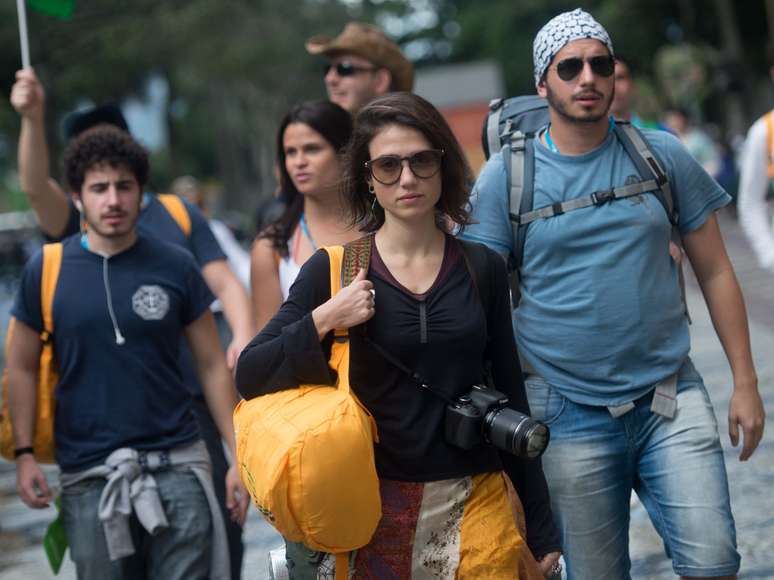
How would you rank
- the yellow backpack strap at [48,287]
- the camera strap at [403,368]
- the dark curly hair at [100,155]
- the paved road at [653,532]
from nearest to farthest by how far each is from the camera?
1. the camera strap at [403,368]
2. the yellow backpack strap at [48,287]
3. the dark curly hair at [100,155]
4. the paved road at [653,532]

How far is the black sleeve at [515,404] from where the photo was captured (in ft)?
10.4

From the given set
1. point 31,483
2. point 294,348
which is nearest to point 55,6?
point 31,483

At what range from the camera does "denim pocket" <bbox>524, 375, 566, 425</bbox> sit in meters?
3.58

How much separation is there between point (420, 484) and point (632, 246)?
0.97 meters

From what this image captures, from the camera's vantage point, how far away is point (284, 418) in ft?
9.21

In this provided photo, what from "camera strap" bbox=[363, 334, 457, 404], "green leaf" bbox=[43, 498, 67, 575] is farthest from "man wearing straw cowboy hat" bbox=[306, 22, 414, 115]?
"camera strap" bbox=[363, 334, 457, 404]

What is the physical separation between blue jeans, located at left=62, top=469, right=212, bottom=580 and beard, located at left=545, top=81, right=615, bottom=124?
5.67 feet

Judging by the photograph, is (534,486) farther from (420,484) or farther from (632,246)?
(632,246)

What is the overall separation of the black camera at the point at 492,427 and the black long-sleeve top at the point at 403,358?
0.05 m

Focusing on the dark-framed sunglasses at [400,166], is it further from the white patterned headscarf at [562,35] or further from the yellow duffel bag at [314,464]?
the white patterned headscarf at [562,35]

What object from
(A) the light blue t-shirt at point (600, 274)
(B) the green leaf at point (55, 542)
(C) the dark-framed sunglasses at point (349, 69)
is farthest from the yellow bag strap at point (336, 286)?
(C) the dark-framed sunglasses at point (349, 69)

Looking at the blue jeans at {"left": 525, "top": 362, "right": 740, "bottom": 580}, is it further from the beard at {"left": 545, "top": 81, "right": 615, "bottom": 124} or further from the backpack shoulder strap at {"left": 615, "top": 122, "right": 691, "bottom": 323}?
the beard at {"left": 545, "top": 81, "right": 615, "bottom": 124}

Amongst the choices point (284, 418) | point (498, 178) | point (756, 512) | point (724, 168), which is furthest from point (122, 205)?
point (724, 168)

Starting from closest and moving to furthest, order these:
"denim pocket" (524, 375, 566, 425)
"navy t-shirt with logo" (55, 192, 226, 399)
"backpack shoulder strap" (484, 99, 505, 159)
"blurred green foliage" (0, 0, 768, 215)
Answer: "denim pocket" (524, 375, 566, 425) → "backpack shoulder strap" (484, 99, 505, 159) → "navy t-shirt with logo" (55, 192, 226, 399) → "blurred green foliage" (0, 0, 768, 215)
